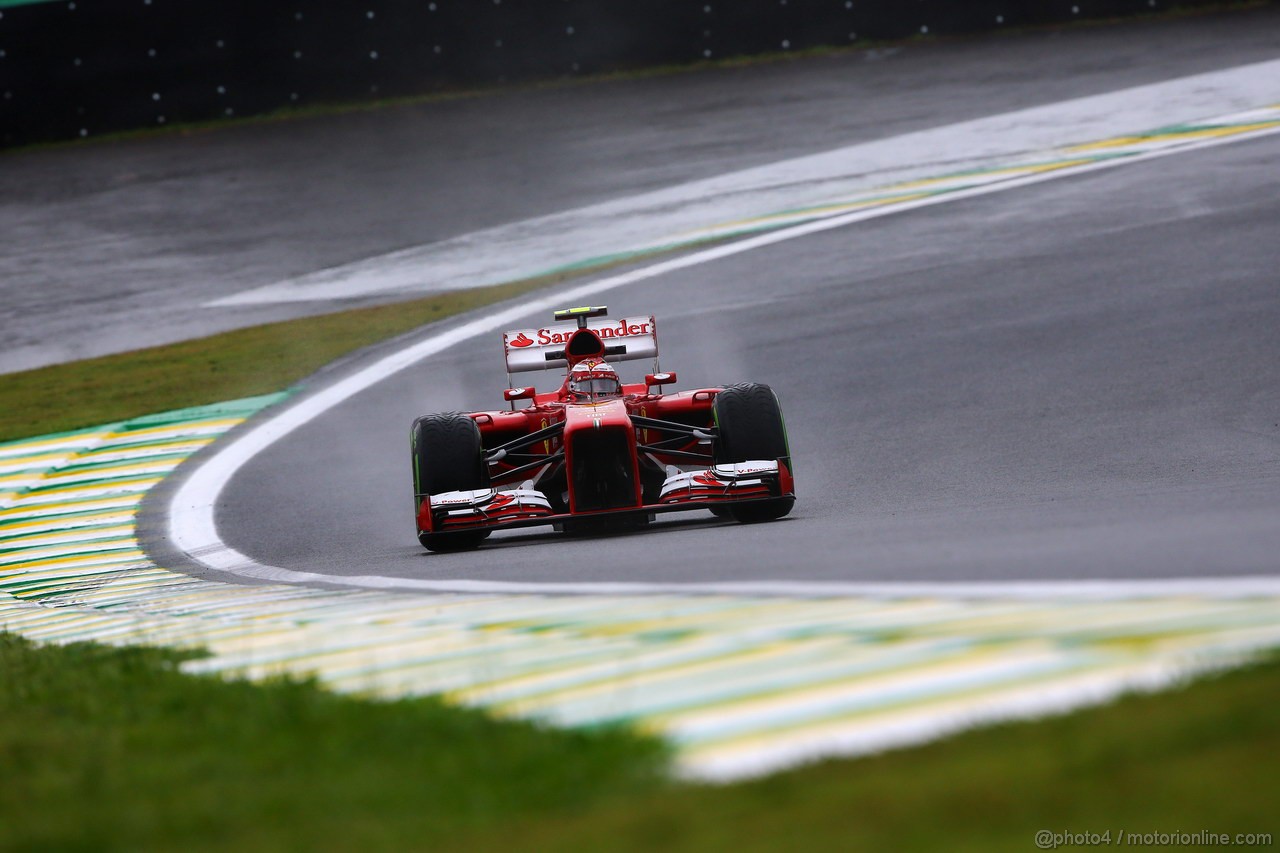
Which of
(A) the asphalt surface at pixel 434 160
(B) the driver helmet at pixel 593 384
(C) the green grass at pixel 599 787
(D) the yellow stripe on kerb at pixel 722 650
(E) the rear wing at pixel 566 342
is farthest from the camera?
(A) the asphalt surface at pixel 434 160

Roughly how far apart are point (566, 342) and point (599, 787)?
822cm

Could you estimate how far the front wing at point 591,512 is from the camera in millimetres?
9773

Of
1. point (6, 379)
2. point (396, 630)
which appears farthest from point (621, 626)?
point (6, 379)

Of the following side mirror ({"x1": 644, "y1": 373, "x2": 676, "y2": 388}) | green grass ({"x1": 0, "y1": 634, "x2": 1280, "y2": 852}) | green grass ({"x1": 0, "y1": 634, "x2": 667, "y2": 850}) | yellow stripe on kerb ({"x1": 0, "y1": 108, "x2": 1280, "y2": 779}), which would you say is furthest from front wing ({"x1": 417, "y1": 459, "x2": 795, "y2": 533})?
green grass ({"x1": 0, "y1": 634, "x2": 1280, "y2": 852})

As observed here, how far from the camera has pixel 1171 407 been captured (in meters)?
12.0

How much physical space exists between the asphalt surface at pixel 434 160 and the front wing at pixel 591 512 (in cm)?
1012

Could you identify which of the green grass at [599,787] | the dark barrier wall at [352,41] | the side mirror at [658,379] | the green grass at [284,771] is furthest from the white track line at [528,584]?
the dark barrier wall at [352,41]

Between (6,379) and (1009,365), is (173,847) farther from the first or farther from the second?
(6,379)

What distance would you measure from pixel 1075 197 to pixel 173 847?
57.7 feet

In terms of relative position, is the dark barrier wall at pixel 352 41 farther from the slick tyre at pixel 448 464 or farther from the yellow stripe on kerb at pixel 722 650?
the yellow stripe on kerb at pixel 722 650

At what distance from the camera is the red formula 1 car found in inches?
383

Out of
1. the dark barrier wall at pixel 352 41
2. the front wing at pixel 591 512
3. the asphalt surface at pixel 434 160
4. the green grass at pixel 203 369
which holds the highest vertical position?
the dark barrier wall at pixel 352 41

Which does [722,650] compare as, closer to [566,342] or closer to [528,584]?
[528,584]

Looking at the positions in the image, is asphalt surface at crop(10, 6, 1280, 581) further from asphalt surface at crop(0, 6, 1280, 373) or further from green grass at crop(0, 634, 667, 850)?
green grass at crop(0, 634, 667, 850)
